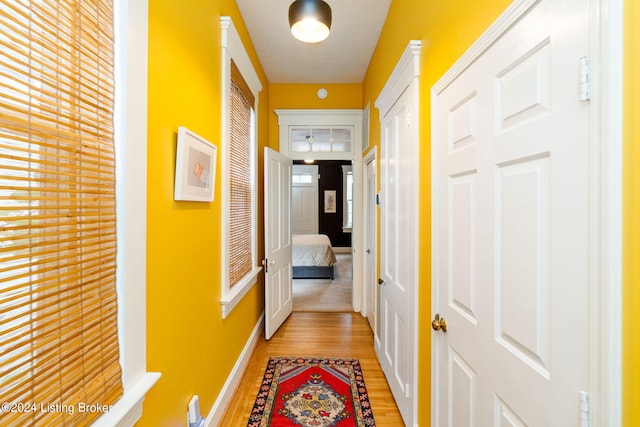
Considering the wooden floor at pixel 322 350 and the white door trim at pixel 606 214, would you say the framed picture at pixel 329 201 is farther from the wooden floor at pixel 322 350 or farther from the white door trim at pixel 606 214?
the white door trim at pixel 606 214

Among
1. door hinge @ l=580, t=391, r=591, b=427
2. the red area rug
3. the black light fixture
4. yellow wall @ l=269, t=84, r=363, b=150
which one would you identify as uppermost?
yellow wall @ l=269, t=84, r=363, b=150

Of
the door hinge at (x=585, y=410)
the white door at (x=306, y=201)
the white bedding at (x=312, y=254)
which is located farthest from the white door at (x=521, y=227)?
the white door at (x=306, y=201)

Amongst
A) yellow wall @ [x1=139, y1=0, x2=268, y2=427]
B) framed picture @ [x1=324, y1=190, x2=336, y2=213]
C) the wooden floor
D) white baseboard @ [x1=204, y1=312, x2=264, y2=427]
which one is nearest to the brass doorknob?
the wooden floor

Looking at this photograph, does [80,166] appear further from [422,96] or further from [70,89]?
[422,96]

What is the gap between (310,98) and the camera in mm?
3908

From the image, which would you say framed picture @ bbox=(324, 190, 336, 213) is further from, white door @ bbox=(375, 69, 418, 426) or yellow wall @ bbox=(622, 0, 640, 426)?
yellow wall @ bbox=(622, 0, 640, 426)

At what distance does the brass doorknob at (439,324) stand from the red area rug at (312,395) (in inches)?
39.4

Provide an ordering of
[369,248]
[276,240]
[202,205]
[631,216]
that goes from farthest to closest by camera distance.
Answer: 1. [369,248]
2. [276,240]
3. [202,205]
4. [631,216]

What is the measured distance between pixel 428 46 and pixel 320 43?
169cm

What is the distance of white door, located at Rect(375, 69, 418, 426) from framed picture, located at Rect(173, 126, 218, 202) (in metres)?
1.20

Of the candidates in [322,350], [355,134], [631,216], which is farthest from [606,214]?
[355,134]

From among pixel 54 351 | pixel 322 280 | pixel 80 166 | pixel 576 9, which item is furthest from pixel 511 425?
pixel 322 280

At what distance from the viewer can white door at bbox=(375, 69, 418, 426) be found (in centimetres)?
175

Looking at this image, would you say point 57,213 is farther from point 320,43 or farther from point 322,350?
point 320,43
